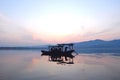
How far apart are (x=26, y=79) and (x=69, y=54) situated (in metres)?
32.3

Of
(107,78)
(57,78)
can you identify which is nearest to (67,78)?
(57,78)

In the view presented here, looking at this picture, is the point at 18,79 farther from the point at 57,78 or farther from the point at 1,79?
the point at 57,78

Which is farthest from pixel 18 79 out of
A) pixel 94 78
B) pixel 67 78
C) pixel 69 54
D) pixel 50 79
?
pixel 69 54

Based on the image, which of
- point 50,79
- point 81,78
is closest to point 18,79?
point 50,79

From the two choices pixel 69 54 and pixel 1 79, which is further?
pixel 69 54

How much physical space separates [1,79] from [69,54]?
3285 centimetres

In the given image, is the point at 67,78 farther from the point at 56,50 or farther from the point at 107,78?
the point at 56,50

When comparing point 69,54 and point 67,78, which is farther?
point 69,54

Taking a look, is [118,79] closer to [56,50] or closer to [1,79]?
[1,79]

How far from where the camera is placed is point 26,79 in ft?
52.2

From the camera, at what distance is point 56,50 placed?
50094 millimetres

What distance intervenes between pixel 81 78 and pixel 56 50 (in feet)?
110

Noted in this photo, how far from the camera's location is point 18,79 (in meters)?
16.0

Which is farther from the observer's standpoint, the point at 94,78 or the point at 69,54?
the point at 69,54
